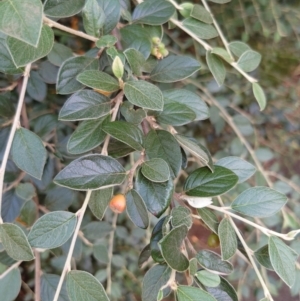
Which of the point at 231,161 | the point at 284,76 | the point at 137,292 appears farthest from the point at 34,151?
the point at 284,76

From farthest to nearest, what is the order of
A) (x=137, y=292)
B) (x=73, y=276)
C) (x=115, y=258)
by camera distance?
(x=137, y=292)
(x=115, y=258)
(x=73, y=276)

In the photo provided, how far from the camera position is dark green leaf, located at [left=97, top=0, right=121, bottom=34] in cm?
54

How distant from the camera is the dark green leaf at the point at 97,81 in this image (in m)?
0.46

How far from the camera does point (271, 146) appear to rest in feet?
4.25

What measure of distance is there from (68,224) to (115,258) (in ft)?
1.99

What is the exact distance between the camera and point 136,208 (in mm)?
470

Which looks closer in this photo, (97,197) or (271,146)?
(97,197)

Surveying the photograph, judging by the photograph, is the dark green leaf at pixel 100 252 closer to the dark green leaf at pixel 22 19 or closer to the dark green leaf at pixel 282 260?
the dark green leaf at pixel 282 260

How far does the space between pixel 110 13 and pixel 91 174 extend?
0.23 metres

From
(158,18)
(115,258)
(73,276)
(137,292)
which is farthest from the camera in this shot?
(137,292)

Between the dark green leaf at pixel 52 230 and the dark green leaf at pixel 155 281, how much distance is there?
0.12 metres

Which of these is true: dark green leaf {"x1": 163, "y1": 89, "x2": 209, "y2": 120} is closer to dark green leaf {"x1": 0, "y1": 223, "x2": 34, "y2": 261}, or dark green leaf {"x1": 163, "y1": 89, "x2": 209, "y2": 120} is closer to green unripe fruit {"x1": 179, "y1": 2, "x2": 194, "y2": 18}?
green unripe fruit {"x1": 179, "y1": 2, "x2": 194, "y2": 18}

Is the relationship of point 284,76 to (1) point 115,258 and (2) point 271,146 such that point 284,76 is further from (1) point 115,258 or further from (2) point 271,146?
(1) point 115,258

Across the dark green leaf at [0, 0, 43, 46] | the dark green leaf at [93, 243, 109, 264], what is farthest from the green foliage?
the dark green leaf at [93, 243, 109, 264]
